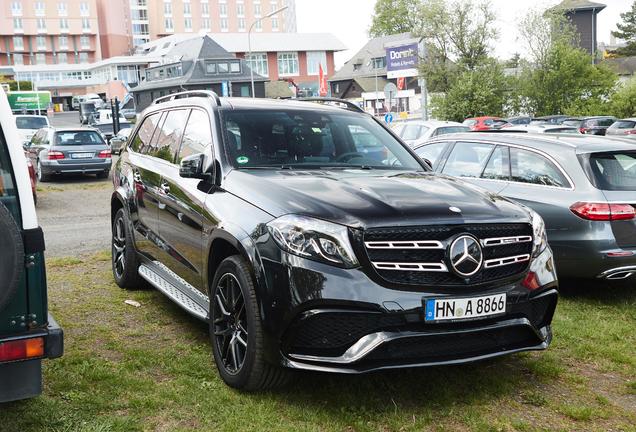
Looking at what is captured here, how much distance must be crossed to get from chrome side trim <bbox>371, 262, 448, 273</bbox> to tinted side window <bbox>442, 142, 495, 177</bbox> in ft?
12.8

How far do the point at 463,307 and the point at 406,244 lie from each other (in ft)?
1.54

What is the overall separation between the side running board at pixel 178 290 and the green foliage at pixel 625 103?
4935 cm

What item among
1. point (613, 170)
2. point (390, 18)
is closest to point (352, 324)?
point (613, 170)

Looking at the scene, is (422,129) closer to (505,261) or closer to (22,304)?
(505,261)

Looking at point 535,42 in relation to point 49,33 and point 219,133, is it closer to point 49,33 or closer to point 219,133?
point 219,133

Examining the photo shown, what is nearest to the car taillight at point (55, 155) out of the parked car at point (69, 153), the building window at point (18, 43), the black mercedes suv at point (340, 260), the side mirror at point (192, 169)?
the parked car at point (69, 153)

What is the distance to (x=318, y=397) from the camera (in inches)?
171

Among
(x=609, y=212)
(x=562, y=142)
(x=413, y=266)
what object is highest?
(x=562, y=142)

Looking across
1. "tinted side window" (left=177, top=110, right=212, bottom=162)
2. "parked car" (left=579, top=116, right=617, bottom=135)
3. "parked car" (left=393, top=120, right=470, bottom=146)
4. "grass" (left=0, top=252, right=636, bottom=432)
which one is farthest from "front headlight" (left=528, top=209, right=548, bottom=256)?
"parked car" (left=579, top=116, right=617, bottom=135)

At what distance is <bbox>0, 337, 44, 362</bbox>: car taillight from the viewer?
3484 mm

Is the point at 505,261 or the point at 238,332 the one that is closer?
the point at 505,261

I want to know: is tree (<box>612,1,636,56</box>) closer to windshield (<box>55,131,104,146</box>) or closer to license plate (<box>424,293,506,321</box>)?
windshield (<box>55,131,104,146</box>)

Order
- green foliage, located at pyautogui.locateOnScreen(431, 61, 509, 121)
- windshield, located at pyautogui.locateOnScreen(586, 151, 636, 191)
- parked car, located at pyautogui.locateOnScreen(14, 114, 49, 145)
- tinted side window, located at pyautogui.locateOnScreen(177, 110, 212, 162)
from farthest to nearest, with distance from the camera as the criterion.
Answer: green foliage, located at pyautogui.locateOnScreen(431, 61, 509, 121), parked car, located at pyautogui.locateOnScreen(14, 114, 49, 145), windshield, located at pyautogui.locateOnScreen(586, 151, 636, 191), tinted side window, located at pyautogui.locateOnScreen(177, 110, 212, 162)

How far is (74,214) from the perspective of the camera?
14.5 metres
